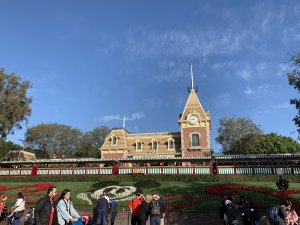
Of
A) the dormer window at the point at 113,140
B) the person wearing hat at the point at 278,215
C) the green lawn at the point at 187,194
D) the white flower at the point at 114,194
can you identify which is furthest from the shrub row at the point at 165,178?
the dormer window at the point at 113,140

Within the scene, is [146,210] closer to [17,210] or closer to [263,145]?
[17,210]

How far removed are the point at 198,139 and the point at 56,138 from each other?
38.2 metres

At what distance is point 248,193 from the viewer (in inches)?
896

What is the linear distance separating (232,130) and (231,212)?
52.6m

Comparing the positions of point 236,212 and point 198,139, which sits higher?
point 198,139

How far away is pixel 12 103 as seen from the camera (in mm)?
43750

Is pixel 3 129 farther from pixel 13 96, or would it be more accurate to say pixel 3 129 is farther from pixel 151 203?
pixel 151 203

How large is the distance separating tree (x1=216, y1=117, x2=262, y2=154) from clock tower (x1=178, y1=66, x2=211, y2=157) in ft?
39.8

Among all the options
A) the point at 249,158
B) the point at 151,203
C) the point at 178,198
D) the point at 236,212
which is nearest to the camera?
the point at 151,203

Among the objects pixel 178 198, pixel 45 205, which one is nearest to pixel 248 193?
pixel 178 198

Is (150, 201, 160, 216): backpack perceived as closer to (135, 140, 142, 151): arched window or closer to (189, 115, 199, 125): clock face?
(189, 115, 199, 125): clock face

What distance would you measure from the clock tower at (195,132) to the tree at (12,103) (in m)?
25.5

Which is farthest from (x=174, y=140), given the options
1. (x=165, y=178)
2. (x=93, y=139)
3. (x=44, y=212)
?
(x=44, y=212)

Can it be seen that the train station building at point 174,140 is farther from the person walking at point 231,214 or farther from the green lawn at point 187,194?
the person walking at point 231,214
